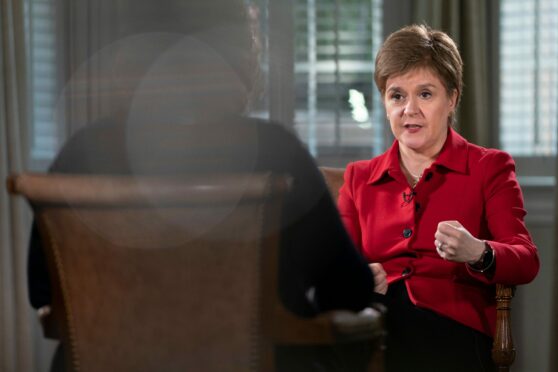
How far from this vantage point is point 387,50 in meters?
2.40

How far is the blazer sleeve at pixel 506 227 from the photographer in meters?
2.15

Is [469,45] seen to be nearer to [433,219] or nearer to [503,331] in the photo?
[433,219]

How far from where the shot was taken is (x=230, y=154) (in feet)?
4.82

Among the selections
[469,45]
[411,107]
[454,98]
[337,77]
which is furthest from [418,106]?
[337,77]

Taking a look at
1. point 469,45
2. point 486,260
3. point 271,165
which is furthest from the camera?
point 469,45

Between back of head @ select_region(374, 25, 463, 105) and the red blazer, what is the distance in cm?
20

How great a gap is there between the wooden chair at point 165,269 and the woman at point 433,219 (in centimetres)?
86

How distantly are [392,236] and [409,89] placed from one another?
43 cm

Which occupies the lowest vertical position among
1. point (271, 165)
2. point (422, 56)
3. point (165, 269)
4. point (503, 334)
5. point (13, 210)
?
point (503, 334)

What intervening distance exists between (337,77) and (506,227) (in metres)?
1.88

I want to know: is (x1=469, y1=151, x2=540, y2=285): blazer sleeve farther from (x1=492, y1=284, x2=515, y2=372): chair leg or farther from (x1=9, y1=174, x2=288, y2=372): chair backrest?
(x1=9, y1=174, x2=288, y2=372): chair backrest

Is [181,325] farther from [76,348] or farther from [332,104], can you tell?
[332,104]

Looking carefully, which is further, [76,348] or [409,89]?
[409,89]

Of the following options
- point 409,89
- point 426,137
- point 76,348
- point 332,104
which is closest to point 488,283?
point 426,137
